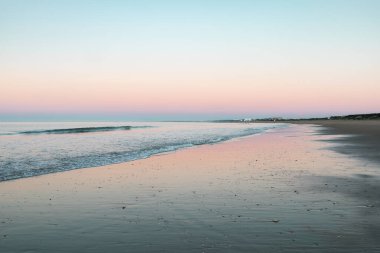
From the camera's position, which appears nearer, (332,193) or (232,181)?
(332,193)

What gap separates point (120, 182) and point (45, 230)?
229 inches

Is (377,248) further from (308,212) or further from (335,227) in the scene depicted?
(308,212)

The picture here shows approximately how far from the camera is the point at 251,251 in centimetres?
581

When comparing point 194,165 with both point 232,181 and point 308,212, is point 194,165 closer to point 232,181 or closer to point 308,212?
point 232,181

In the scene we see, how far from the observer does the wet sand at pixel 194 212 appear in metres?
6.25

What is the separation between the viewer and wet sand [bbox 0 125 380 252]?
625cm

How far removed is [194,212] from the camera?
843 cm

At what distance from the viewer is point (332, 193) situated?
10.4 m

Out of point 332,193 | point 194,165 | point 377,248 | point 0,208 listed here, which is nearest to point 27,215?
point 0,208

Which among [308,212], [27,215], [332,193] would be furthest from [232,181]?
[27,215]

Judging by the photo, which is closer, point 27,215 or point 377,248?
point 377,248

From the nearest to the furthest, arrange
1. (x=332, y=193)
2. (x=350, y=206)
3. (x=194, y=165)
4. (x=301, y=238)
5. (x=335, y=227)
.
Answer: (x=301, y=238) → (x=335, y=227) → (x=350, y=206) → (x=332, y=193) → (x=194, y=165)

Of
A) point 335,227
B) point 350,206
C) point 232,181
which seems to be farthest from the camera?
point 232,181

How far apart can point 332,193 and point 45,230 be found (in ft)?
25.5
